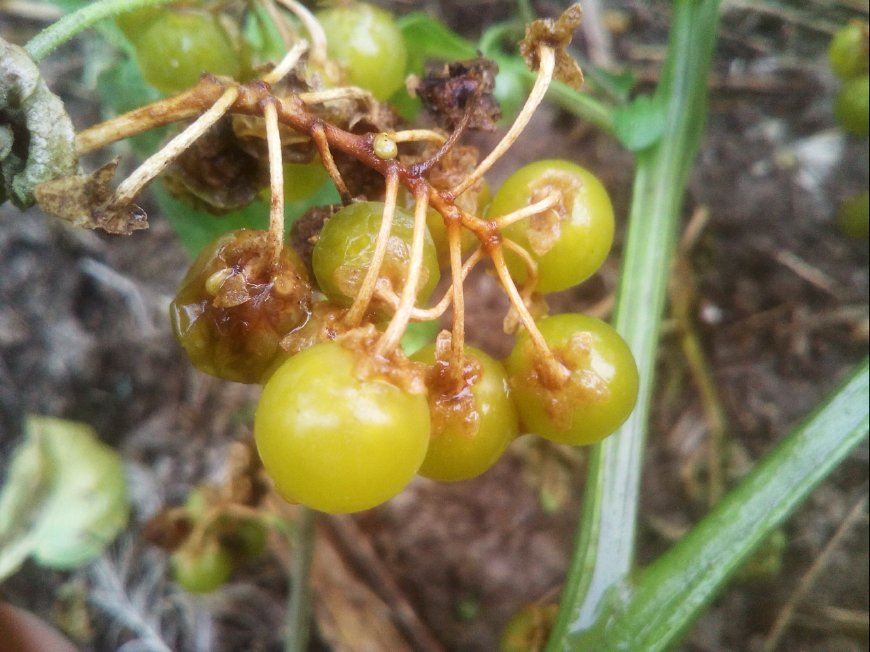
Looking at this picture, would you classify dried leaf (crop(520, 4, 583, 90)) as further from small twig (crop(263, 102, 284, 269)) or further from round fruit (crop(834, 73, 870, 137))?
round fruit (crop(834, 73, 870, 137))

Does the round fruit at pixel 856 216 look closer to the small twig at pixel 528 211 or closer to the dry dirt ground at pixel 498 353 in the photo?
the dry dirt ground at pixel 498 353

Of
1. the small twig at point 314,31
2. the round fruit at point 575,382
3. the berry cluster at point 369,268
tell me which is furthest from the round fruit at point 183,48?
the round fruit at point 575,382

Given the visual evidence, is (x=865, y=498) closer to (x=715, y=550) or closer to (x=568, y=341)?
(x=715, y=550)

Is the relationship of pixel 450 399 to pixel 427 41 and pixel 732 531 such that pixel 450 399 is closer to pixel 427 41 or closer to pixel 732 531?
pixel 732 531

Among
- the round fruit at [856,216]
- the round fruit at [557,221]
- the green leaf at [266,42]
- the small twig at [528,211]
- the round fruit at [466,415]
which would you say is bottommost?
the round fruit at [856,216]

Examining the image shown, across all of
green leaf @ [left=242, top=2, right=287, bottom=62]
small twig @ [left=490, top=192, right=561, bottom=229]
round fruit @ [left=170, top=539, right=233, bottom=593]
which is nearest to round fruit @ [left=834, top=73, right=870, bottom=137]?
small twig @ [left=490, top=192, right=561, bottom=229]

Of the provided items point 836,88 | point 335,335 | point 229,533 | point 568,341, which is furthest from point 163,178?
point 836,88
